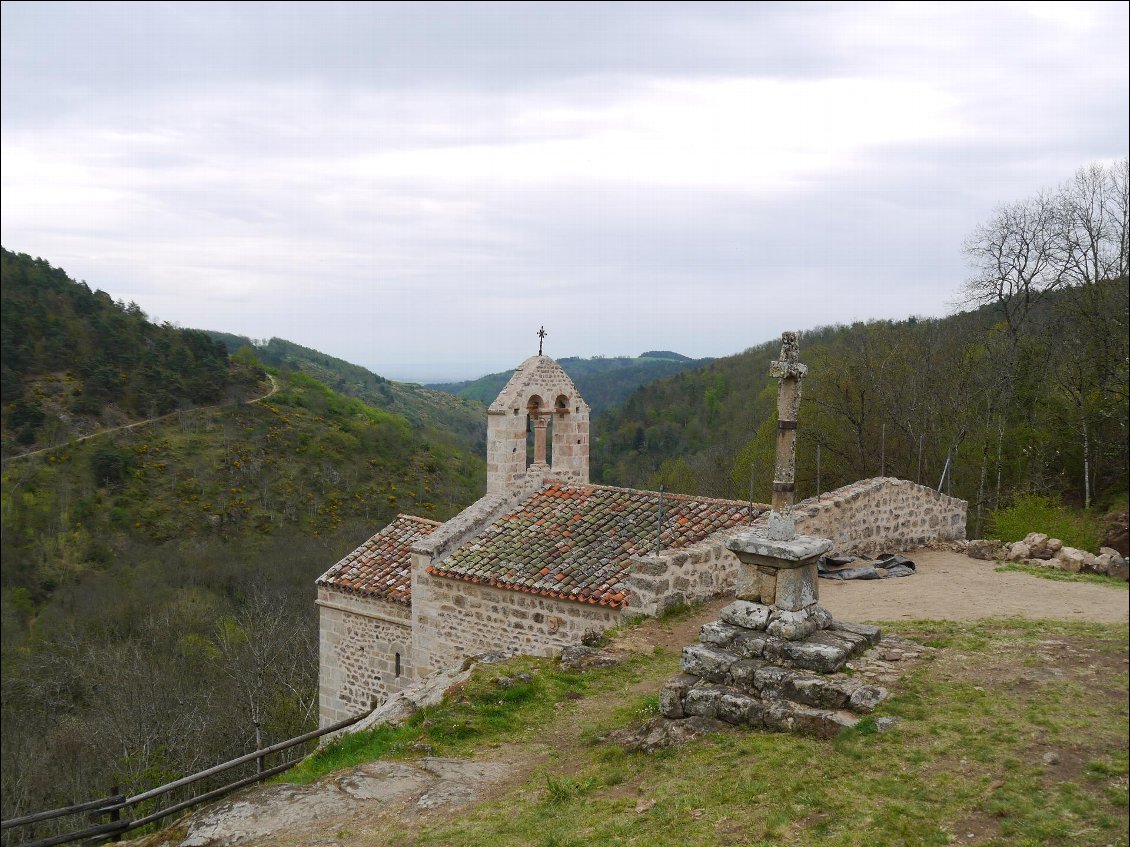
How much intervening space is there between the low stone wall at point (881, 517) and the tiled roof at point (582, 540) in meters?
1.40

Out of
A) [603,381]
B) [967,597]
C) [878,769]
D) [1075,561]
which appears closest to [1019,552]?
[1075,561]

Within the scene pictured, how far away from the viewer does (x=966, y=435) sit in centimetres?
2014

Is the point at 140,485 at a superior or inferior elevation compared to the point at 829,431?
inferior

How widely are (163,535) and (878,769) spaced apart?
1536 inches

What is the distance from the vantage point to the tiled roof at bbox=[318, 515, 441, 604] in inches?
538

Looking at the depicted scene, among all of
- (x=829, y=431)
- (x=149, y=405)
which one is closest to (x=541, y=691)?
(x=829, y=431)

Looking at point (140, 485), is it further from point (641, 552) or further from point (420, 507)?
point (641, 552)

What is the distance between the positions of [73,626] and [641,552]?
27.3 meters

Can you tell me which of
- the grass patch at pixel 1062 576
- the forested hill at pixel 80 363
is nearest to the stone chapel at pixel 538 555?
the grass patch at pixel 1062 576

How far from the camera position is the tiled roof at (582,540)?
11.5 metres

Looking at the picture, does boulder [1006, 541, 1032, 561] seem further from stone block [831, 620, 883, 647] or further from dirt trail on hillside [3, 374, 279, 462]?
dirt trail on hillside [3, 374, 279, 462]

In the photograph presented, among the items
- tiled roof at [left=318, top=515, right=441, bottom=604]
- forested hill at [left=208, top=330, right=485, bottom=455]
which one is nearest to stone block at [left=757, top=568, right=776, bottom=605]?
tiled roof at [left=318, top=515, right=441, bottom=604]

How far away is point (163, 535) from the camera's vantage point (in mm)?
38625

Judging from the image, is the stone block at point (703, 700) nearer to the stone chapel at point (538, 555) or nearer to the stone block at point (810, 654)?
the stone block at point (810, 654)
